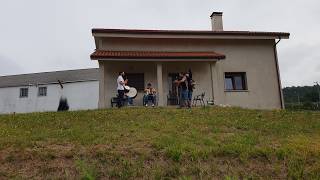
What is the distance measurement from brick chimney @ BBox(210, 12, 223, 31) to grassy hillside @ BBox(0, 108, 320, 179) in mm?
11980

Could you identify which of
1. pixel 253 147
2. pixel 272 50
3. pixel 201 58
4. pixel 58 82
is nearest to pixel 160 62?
pixel 201 58

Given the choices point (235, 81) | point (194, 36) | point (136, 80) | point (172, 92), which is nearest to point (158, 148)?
point (172, 92)

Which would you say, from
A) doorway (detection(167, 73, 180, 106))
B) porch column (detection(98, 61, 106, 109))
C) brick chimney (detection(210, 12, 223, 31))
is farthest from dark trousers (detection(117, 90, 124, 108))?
brick chimney (detection(210, 12, 223, 31))

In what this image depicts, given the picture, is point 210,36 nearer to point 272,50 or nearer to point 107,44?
point 272,50

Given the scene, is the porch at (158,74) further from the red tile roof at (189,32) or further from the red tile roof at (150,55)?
the red tile roof at (189,32)

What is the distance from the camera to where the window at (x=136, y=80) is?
70.2 ft

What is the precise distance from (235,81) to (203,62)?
2439mm

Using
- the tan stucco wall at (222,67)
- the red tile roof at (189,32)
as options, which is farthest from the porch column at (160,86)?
the red tile roof at (189,32)

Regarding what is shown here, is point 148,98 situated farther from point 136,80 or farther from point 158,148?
point 158,148

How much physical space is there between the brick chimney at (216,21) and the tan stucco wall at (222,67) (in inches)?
84.4

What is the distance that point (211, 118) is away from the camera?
45.5 feet

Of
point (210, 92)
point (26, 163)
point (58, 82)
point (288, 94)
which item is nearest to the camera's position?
point (26, 163)

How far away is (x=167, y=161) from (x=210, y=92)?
13528 mm

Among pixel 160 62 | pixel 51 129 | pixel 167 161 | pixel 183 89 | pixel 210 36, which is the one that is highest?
pixel 210 36
